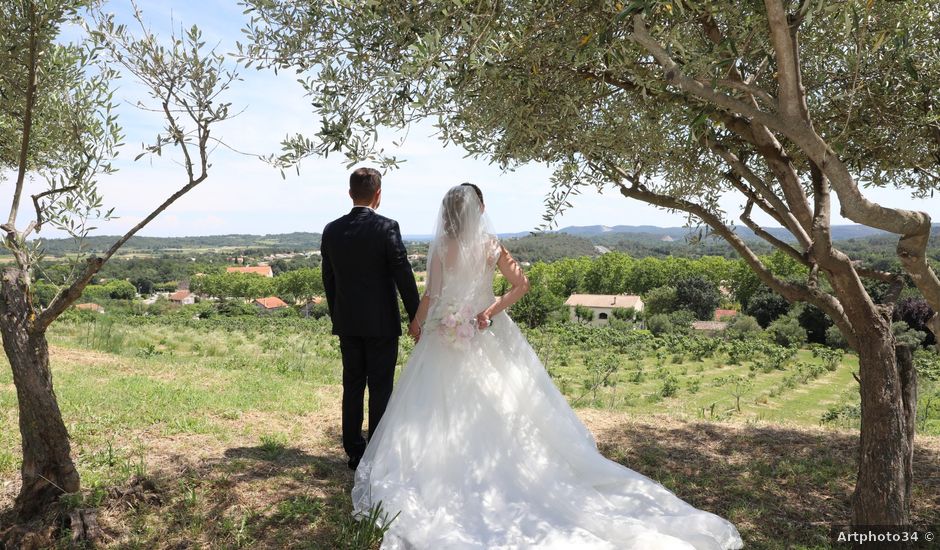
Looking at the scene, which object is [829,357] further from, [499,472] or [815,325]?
[499,472]

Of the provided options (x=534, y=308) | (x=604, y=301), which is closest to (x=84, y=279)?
(x=534, y=308)

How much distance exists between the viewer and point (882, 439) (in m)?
4.28

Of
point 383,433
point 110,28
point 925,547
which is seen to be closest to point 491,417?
point 383,433

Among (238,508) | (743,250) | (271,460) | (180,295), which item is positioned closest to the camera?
(238,508)

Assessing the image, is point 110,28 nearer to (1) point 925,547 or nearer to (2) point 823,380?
(1) point 925,547

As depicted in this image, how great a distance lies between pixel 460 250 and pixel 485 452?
1.59 m

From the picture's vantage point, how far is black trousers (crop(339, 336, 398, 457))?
482 cm

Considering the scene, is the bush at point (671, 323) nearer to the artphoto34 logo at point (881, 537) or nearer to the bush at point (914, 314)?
the bush at point (914, 314)

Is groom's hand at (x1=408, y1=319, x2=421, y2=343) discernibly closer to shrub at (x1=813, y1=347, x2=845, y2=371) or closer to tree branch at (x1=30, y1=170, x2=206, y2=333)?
tree branch at (x1=30, y1=170, x2=206, y2=333)

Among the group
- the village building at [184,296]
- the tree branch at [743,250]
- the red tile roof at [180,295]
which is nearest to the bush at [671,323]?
the tree branch at [743,250]

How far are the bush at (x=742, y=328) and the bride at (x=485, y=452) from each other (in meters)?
49.9

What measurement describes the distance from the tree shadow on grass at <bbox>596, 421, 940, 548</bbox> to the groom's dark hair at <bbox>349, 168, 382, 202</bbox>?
147 inches

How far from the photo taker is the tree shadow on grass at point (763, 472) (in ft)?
15.8

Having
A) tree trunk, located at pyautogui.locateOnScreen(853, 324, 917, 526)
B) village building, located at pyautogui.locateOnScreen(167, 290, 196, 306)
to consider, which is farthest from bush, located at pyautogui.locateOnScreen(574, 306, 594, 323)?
tree trunk, located at pyautogui.locateOnScreen(853, 324, 917, 526)
